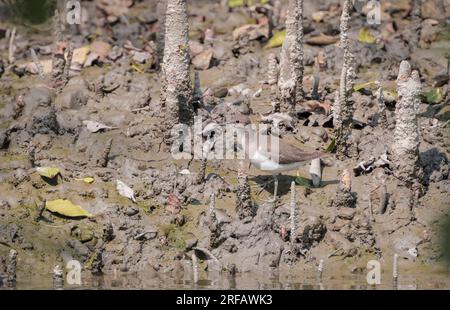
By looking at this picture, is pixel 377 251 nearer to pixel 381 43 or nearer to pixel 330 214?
pixel 330 214

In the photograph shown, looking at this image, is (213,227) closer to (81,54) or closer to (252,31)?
(81,54)

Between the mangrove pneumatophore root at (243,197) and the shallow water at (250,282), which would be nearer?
the shallow water at (250,282)

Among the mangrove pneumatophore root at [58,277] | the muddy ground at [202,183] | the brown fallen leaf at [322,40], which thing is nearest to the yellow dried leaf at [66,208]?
the muddy ground at [202,183]

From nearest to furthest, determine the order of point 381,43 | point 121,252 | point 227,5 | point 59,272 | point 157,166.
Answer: point 59,272 < point 121,252 < point 157,166 < point 381,43 < point 227,5

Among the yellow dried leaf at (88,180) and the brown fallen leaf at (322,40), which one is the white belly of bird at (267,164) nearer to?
the yellow dried leaf at (88,180)

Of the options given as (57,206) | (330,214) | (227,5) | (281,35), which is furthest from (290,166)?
(227,5)

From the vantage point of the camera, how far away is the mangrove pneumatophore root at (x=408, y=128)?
1411 cm

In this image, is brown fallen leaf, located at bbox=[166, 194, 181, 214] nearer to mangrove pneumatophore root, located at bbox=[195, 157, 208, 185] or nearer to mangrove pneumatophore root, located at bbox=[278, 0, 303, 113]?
mangrove pneumatophore root, located at bbox=[195, 157, 208, 185]

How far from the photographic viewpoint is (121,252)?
44.0 ft

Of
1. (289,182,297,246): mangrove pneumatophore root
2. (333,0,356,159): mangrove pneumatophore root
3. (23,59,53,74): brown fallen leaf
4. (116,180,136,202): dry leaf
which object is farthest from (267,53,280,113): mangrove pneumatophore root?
(23,59,53,74): brown fallen leaf

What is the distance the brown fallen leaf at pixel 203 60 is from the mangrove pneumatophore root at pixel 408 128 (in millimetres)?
3743

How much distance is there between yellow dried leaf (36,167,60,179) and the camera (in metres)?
14.2

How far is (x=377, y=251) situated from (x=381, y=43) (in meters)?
5.09

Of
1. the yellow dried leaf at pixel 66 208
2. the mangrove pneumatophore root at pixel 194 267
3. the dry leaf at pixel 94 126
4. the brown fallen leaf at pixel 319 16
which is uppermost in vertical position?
the brown fallen leaf at pixel 319 16
